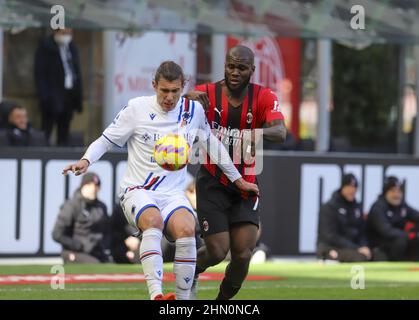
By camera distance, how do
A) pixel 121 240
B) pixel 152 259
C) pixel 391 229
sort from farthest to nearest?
pixel 391 229 < pixel 121 240 < pixel 152 259

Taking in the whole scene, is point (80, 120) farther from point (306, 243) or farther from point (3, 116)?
point (306, 243)

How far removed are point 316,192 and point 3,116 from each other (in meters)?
4.71

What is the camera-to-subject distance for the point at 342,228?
18703 mm

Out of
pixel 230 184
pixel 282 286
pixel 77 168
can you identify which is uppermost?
pixel 77 168

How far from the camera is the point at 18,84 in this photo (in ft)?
68.8

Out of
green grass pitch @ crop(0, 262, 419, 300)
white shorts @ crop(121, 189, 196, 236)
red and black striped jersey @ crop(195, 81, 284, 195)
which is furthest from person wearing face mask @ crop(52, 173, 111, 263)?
white shorts @ crop(121, 189, 196, 236)

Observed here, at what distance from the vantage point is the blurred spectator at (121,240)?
17.6 m

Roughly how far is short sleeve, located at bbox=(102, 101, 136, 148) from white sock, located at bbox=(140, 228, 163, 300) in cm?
86

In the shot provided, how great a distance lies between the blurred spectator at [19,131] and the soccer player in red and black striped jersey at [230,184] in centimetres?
754

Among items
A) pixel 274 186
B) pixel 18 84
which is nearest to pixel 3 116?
pixel 18 84

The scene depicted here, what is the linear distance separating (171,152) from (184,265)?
35.9 inches

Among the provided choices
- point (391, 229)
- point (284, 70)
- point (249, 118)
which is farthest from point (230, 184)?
point (284, 70)

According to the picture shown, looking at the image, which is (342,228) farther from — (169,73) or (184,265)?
(169,73)

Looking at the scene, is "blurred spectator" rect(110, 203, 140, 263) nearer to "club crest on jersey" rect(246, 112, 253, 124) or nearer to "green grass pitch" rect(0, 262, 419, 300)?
"green grass pitch" rect(0, 262, 419, 300)
